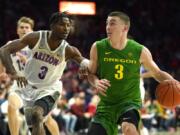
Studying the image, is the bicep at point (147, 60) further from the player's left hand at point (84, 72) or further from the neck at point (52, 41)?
the neck at point (52, 41)

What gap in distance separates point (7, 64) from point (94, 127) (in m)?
1.40

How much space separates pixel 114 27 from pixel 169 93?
1.06 m

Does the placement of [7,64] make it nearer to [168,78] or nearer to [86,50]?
[168,78]

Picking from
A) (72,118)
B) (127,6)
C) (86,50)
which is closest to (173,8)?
(127,6)

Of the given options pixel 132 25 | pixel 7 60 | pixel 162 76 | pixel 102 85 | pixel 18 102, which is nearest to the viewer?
pixel 102 85

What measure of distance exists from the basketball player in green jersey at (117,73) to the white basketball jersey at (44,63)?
837 millimetres

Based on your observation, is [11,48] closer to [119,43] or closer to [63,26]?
[63,26]

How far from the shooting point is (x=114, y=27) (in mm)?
6578

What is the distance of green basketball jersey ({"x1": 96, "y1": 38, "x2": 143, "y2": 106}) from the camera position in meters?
6.53

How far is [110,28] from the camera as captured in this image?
6.57 metres

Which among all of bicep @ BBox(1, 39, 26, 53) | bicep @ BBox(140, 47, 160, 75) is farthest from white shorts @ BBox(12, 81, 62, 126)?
bicep @ BBox(140, 47, 160, 75)

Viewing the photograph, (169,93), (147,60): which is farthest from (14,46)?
(169,93)

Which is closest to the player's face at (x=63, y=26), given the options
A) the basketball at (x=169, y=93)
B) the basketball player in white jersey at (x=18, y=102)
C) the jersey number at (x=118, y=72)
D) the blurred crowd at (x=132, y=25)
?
the jersey number at (x=118, y=72)

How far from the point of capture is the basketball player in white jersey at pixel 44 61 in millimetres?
7152
